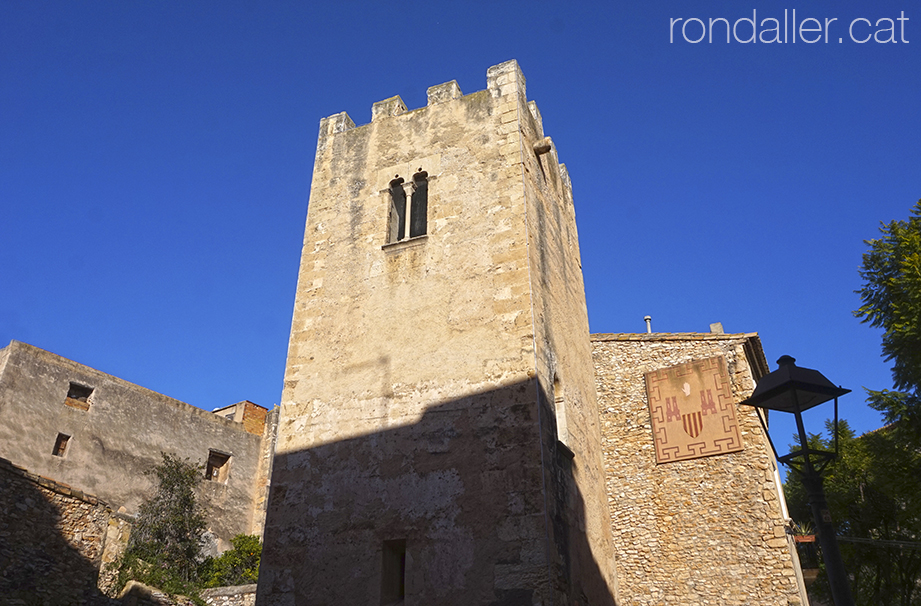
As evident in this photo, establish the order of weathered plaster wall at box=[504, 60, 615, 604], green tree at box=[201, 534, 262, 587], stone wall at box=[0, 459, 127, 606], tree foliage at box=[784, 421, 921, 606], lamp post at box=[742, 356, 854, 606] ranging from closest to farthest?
1. lamp post at box=[742, 356, 854, 606]
2. weathered plaster wall at box=[504, 60, 615, 604]
3. stone wall at box=[0, 459, 127, 606]
4. green tree at box=[201, 534, 262, 587]
5. tree foliage at box=[784, 421, 921, 606]

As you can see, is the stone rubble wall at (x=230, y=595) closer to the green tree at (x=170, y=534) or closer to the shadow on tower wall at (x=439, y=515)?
the green tree at (x=170, y=534)

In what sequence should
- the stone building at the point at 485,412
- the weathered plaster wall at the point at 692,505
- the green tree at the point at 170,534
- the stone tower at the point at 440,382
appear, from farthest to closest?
the green tree at the point at 170,534 < the weathered plaster wall at the point at 692,505 < the stone building at the point at 485,412 < the stone tower at the point at 440,382

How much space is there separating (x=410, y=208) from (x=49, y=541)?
880 centimetres

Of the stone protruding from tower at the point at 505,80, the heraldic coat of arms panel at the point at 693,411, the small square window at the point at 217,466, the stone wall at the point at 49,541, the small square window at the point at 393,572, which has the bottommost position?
the small square window at the point at 393,572

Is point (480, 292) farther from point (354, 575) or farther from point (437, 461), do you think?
point (354, 575)

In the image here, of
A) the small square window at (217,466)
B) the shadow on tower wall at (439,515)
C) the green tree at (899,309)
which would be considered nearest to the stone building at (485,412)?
the shadow on tower wall at (439,515)

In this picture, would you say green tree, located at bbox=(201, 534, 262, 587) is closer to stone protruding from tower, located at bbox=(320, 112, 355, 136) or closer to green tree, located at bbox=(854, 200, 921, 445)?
stone protruding from tower, located at bbox=(320, 112, 355, 136)

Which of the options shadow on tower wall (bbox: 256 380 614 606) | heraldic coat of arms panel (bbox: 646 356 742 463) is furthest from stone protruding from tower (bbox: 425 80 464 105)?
heraldic coat of arms panel (bbox: 646 356 742 463)

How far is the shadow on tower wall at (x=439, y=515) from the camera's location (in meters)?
8.02

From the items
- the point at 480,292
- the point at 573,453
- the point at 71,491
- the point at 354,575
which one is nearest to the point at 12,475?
the point at 71,491

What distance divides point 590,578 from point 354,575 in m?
3.22

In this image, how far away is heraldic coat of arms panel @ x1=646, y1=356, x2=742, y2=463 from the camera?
40.7 ft

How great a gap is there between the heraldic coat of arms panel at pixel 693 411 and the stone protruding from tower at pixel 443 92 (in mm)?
6552

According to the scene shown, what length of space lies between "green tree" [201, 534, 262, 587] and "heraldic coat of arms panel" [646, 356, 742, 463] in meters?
10.5
